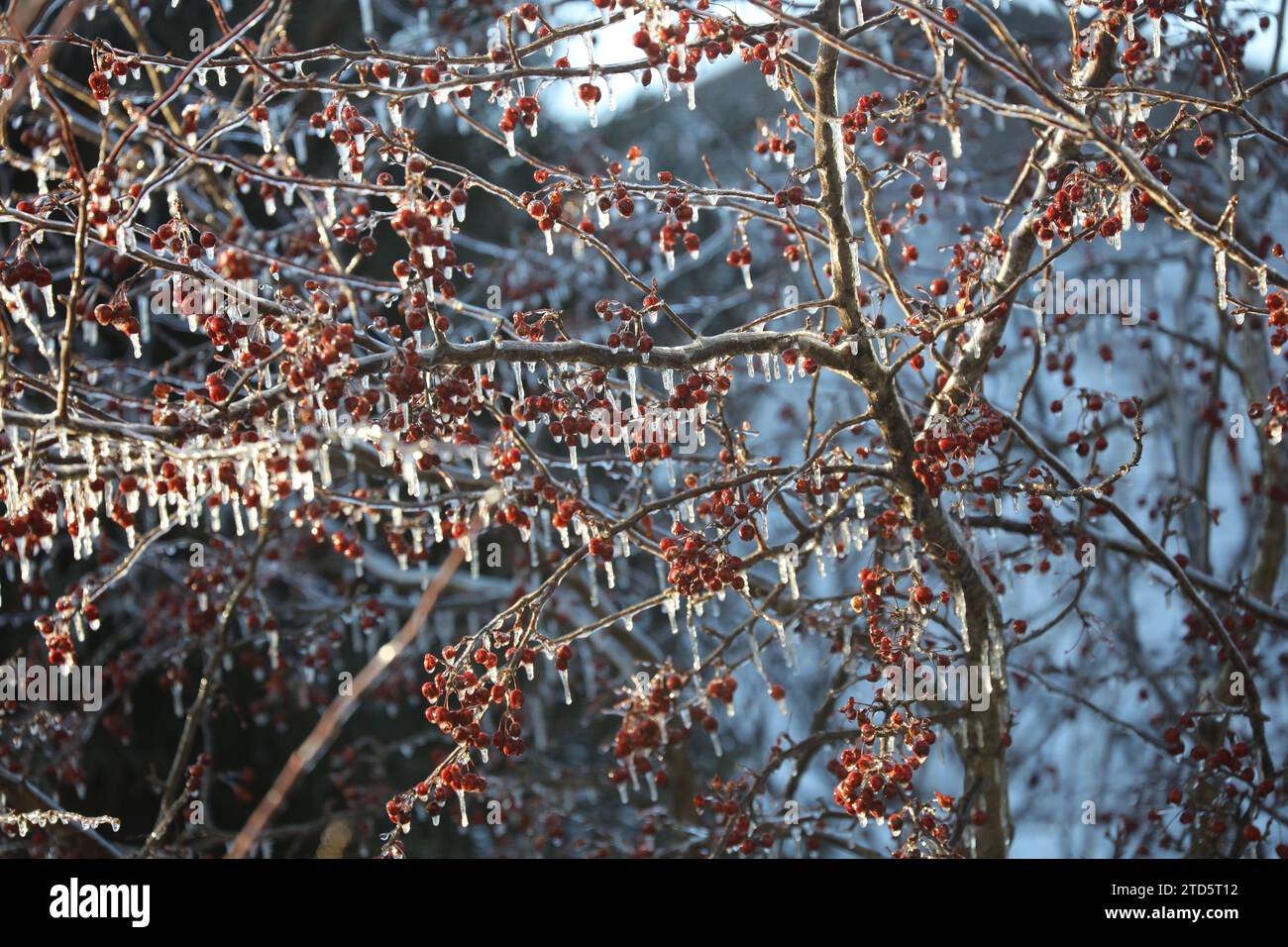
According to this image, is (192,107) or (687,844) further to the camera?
(687,844)

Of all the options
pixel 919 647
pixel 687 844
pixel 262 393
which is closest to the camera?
pixel 262 393

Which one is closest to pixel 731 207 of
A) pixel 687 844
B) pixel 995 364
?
pixel 687 844

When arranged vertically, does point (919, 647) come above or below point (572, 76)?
below

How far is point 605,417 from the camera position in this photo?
113 inches

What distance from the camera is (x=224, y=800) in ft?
21.7

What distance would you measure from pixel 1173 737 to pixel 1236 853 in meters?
0.38

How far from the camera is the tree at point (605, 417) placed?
253 centimetres

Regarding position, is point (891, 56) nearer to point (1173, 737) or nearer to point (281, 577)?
point (1173, 737)

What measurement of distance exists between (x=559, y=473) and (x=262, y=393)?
260 centimetres

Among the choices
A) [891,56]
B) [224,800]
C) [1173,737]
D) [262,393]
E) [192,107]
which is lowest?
[224,800]

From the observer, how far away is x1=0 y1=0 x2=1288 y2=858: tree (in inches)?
99.7

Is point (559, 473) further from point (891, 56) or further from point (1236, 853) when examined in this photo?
point (1236, 853)

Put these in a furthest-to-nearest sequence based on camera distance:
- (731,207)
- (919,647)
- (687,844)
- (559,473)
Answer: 1. (559,473)
2. (687,844)
3. (731,207)
4. (919,647)

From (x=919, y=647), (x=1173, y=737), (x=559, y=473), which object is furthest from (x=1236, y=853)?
(x=559, y=473)
